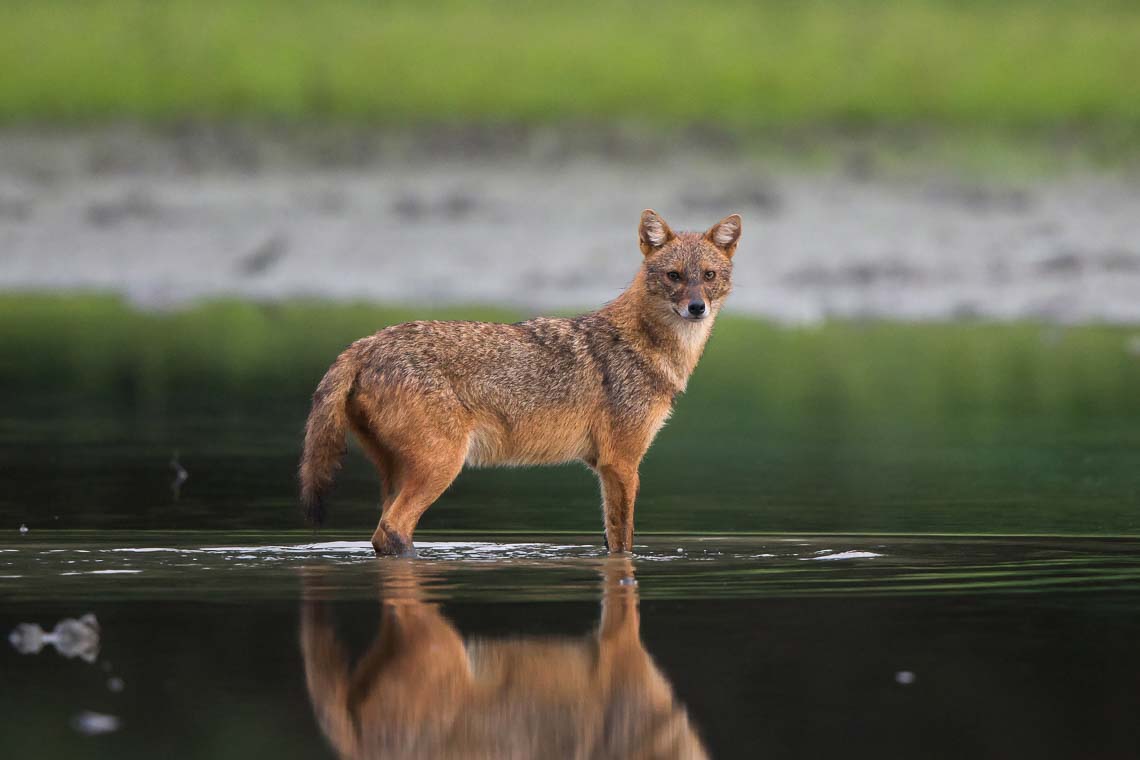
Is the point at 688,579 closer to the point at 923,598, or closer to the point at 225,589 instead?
the point at 923,598

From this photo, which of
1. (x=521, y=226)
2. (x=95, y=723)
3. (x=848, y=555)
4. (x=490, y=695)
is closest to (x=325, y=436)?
(x=848, y=555)

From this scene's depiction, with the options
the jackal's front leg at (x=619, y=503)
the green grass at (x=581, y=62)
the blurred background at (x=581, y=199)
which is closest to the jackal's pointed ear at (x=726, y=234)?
the jackal's front leg at (x=619, y=503)

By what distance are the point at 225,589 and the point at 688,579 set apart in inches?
80.4

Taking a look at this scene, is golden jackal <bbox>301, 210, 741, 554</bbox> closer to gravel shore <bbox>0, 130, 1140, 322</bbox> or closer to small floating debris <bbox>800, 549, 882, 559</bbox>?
small floating debris <bbox>800, 549, 882, 559</bbox>

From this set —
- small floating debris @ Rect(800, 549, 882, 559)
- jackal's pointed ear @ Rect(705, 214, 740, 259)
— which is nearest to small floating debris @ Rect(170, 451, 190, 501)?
jackal's pointed ear @ Rect(705, 214, 740, 259)

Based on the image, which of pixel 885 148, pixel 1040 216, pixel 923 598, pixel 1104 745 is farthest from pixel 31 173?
pixel 1104 745

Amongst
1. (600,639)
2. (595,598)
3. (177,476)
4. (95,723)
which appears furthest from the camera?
(177,476)

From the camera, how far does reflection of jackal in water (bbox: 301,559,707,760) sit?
6703 mm

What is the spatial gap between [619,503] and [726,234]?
1.74m

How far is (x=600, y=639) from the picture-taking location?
834 cm

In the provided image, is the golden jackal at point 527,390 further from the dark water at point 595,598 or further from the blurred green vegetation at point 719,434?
the blurred green vegetation at point 719,434

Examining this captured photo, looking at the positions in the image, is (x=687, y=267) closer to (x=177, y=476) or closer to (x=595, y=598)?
(x=595, y=598)

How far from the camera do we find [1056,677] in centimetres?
767

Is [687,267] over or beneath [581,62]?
beneath
